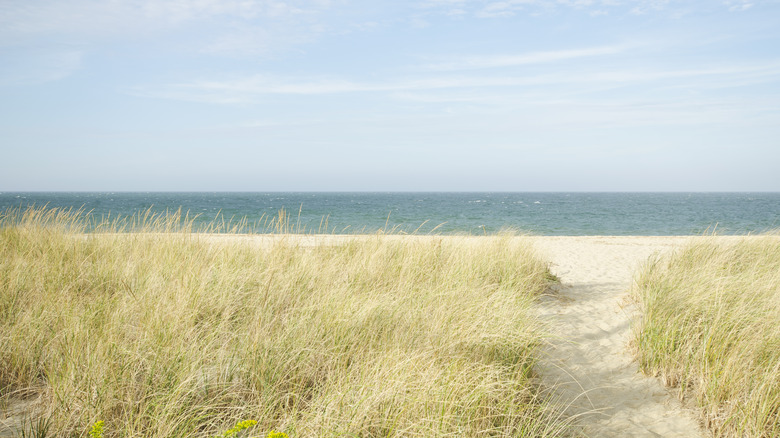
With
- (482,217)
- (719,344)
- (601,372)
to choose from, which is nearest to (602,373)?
(601,372)

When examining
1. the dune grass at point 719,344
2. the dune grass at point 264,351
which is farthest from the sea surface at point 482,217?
the dune grass at point 719,344

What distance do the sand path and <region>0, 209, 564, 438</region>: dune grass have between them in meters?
0.37

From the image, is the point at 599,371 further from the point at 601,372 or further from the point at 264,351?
the point at 264,351

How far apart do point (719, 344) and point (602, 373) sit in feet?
3.08

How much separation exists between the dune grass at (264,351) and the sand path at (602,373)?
1.22ft

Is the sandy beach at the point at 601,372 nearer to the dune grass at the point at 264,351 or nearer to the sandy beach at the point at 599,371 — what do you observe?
the sandy beach at the point at 599,371

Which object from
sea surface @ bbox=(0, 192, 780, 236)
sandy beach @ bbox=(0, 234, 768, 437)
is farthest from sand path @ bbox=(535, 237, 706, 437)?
sea surface @ bbox=(0, 192, 780, 236)

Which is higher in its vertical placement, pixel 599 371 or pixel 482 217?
pixel 482 217

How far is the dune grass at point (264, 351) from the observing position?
2318 millimetres

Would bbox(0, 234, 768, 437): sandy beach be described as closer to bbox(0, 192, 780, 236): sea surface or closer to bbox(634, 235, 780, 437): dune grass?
bbox(634, 235, 780, 437): dune grass

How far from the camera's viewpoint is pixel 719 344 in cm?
338

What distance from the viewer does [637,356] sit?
3938 mm

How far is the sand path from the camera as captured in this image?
9.89 feet

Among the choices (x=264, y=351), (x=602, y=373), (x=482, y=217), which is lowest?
(x=602, y=373)
